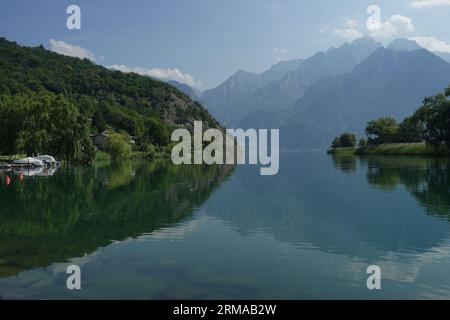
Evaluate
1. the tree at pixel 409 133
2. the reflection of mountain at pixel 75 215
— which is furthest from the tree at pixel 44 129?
the tree at pixel 409 133

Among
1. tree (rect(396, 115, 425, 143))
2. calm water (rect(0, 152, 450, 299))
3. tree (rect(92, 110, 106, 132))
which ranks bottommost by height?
calm water (rect(0, 152, 450, 299))

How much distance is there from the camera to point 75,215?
30.8 meters

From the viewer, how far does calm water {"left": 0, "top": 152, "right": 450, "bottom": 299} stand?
15.0 meters

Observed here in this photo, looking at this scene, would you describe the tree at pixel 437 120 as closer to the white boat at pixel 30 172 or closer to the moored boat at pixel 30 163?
the moored boat at pixel 30 163

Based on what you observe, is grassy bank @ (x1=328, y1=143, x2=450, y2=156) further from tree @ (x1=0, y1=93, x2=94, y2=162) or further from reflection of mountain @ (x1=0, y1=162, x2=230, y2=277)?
reflection of mountain @ (x1=0, y1=162, x2=230, y2=277)

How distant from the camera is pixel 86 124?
293 ft

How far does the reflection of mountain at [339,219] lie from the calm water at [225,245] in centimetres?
9

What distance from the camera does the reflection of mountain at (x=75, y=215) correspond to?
20.4 m

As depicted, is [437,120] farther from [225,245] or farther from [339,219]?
[225,245]

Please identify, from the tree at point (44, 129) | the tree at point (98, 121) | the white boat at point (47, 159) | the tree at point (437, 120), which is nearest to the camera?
the tree at point (44, 129)

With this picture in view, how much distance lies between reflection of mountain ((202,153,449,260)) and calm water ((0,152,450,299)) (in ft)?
0.30

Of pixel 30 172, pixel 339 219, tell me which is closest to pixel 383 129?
pixel 30 172

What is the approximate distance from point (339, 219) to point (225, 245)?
1038 cm

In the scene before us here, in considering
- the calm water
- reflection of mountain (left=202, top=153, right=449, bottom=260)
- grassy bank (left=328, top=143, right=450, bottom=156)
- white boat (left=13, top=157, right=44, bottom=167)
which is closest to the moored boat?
white boat (left=13, top=157, right=44, bottom=167)
